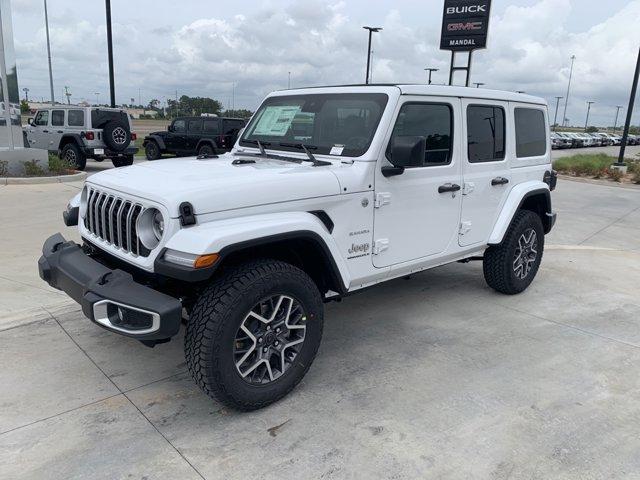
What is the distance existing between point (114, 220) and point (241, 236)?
36.8 inches

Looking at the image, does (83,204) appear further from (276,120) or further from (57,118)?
(57,118)

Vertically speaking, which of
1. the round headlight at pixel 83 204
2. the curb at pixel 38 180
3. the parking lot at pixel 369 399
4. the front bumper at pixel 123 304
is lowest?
the parking lot at pixel 369 399

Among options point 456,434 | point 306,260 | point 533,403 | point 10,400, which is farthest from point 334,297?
point 10,400

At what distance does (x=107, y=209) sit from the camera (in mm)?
3227

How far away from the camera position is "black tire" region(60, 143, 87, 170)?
13953mm

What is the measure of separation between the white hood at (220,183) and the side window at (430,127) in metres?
0.66

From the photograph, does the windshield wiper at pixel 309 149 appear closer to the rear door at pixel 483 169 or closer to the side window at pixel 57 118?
the rear door at pixel 483 169

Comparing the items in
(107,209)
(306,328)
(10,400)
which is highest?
Result: (107,209)

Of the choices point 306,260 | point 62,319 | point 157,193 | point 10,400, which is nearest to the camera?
point 157,193

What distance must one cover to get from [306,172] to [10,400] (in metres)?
2.22

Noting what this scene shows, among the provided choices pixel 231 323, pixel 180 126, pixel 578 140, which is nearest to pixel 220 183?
pixel 231 323

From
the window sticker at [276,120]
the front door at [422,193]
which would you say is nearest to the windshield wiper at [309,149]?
the window sticker at [276,120]

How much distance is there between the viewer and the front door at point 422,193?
3598 mm

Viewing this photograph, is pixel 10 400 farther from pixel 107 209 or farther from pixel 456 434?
pixel 456 434
